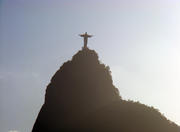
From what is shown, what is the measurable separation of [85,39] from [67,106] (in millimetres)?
20934

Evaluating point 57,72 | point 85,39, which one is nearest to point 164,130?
point 85,39

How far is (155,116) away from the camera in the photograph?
5509 cm

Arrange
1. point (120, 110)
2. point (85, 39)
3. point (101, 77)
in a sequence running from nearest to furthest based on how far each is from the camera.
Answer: point (120, 110)
point (85, 39)
point (101, 77)

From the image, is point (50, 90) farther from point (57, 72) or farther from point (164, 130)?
point (164, 130)

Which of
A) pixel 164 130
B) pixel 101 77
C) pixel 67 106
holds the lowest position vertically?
pixel 164 130

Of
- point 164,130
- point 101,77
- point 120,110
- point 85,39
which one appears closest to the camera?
point 164,130

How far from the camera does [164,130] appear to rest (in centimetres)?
5259

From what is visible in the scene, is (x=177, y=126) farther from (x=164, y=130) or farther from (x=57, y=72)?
(x=57, y=72)

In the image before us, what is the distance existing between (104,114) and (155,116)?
8.94 metres

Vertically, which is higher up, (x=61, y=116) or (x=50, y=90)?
(x=50, y=90)

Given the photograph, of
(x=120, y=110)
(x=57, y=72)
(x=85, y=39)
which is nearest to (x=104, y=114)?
(x=120, y=110)

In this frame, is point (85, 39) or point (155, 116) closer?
point (155, 116)

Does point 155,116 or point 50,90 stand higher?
point 50,90

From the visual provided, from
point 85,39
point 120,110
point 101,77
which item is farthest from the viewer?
point 101,77
